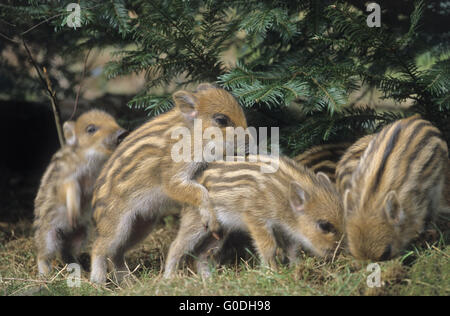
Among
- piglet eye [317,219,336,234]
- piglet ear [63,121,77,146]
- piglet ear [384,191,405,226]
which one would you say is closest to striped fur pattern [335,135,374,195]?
piglet eye [317,219,336,234]

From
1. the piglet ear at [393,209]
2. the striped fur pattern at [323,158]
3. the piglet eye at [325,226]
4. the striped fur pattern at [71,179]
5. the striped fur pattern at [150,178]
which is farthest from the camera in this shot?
the striped fur pattern at [323,158]

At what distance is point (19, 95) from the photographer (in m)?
6.41

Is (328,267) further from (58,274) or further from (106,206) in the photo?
(58,274)

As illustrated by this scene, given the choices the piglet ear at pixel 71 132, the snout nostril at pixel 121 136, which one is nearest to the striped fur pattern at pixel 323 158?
the snout nostril at pixel 121 136

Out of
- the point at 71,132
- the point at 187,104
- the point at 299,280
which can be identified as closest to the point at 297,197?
the point at 299,280

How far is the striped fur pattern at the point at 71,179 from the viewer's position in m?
4.20

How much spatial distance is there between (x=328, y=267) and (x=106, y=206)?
1.74 m

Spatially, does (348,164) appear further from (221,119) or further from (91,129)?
(91,129)

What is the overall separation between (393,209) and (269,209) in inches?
36.4

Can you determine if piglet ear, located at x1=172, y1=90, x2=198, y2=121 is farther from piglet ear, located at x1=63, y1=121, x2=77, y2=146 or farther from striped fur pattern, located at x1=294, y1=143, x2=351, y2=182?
striped fur pattern, located at x1=294, y1=143, x2=351, y2=182

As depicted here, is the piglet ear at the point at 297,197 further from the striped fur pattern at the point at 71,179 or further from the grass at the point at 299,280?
the striped fur pattern at the point at 71,179

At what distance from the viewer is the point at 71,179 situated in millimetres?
4129

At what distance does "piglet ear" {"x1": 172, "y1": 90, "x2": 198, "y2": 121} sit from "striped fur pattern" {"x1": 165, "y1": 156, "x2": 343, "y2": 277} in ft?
1.42
